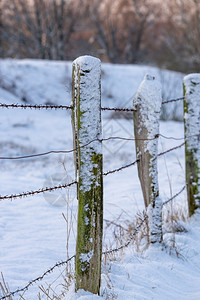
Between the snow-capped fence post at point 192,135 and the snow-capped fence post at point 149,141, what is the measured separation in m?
0.74

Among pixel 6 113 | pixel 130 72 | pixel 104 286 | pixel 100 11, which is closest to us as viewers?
pixel 104 286

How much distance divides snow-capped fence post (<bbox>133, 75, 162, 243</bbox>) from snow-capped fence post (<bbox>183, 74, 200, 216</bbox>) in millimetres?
736

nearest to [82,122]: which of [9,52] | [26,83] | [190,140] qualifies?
[190,140]

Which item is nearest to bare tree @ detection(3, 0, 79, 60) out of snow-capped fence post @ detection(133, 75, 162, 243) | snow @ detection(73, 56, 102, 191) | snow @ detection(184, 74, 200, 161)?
snow @ detection(184, 74, 200, 161)

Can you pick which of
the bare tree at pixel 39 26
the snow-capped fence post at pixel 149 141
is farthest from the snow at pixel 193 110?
the bare tree at pixel 39 26

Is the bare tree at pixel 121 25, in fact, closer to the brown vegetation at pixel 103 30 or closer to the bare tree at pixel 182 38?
the brown vegetation at pixel 103 30

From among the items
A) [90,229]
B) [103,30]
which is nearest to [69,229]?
[90,229]

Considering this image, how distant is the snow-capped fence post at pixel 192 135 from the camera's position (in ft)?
10.8

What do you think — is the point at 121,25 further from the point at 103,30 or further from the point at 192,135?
the point at 192,135

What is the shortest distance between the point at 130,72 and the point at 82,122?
538 inches

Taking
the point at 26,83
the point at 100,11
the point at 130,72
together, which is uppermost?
the point at 100,11

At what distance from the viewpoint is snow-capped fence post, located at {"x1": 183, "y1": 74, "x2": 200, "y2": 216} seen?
3283mm

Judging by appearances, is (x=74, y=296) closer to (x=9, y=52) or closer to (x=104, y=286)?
(x=104, y=286)

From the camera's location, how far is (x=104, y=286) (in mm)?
2242
